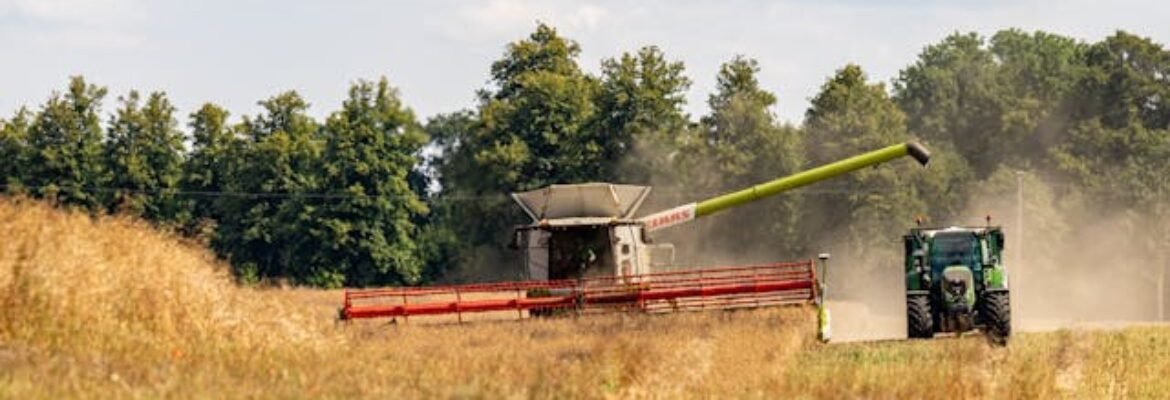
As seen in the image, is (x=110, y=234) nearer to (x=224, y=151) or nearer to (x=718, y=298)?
(x=718, y=298)

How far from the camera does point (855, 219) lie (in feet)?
235

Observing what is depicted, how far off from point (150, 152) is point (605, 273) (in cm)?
5139

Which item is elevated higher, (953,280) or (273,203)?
(273,203)

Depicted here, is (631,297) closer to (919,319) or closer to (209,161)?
(919,319)

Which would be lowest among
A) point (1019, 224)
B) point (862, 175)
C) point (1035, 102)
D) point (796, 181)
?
point (796, 181)

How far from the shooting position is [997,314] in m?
30.8

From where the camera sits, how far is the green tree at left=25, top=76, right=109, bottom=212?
268ft

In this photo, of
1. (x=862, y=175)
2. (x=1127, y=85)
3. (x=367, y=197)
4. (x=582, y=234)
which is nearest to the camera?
(x=582, y=234)

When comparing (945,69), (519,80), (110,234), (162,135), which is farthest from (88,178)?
(110,234)

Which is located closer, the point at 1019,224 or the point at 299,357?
the point at 299,357

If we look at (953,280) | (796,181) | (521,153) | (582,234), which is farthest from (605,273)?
(521,153)

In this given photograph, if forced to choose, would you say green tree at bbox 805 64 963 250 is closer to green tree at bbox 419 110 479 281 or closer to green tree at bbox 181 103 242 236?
green tree at bbox 419 110 479 281

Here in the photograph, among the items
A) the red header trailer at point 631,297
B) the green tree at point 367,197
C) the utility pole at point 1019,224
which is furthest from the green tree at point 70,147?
the red header trailer at point 631,297

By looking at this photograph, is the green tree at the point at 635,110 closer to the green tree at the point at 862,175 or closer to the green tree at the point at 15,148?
the green tree at the point at 862,175
